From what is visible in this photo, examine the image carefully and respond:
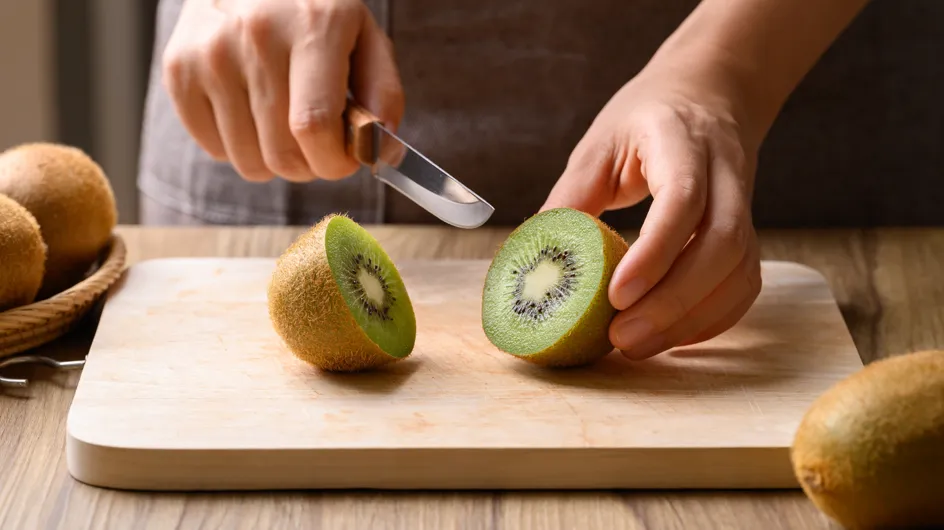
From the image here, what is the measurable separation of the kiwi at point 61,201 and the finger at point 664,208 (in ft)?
2.42

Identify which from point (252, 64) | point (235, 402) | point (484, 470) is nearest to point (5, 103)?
point (252, 64)

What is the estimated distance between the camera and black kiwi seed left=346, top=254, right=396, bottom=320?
133cm

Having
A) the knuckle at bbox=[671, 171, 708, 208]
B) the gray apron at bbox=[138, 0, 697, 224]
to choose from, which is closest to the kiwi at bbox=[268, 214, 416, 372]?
the knuckle at bbox=[671, 171, 708, 208]

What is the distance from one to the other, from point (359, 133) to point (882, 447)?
87cm

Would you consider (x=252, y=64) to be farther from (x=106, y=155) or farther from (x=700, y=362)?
(x=106, y=155)

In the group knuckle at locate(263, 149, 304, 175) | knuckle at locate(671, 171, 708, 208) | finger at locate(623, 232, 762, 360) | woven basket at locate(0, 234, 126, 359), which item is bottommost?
woven basket at locate(0, 234, 126, 359)

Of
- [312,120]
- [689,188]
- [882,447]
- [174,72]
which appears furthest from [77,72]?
[882,447]

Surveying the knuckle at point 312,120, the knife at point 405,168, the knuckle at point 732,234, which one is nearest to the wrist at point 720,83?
the knuckle at point 732,234

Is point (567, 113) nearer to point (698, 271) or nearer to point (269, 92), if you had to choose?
point (269, 92)

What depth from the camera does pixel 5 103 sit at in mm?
3146

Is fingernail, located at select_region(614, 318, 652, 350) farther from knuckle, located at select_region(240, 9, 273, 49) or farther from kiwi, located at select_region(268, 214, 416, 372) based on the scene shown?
knuckle, located at select_region(240, 9, 273, 49)

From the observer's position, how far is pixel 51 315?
1.40 meters

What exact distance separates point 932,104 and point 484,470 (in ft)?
4.38

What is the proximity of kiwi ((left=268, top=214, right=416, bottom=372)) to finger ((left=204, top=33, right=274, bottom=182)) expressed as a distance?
37 cm
